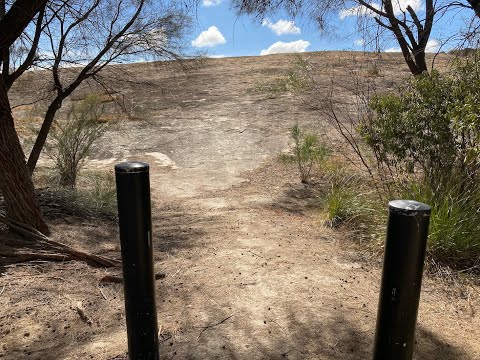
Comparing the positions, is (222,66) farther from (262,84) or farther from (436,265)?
(436,265)

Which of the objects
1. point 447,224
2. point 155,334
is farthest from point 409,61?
point 155,334

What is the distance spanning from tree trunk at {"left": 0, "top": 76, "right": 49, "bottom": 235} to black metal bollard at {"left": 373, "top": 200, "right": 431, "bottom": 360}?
12.9 ft

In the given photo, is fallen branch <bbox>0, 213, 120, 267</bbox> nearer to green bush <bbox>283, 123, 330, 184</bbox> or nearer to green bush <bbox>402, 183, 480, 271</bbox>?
green bush <bbox>402, 183, 480, 271</bbox>

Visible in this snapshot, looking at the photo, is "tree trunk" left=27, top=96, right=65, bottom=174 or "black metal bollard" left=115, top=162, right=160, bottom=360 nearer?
"black metal bollard" left=115, top=162, right=160, bottom=360

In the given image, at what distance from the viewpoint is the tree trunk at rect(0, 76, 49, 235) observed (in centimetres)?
464

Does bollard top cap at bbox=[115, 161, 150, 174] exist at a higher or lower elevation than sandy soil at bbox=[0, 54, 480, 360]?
higher

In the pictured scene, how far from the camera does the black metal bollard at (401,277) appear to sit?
73.4 inches

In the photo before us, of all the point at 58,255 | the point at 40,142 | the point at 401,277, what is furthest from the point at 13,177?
the point at 401,277

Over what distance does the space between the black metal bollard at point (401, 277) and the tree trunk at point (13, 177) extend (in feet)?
12.9

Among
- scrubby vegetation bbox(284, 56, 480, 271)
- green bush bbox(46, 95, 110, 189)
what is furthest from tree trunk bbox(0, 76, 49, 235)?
green bush bbox(46, 95, 110, 189)

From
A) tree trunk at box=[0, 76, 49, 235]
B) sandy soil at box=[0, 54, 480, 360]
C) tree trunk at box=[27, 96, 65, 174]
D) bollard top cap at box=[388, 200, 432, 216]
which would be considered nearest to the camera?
bollard top cap at box=[388, 200, 432, 216]

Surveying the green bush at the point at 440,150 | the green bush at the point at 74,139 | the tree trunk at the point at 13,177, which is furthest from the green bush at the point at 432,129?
the green bush at the point at 74,139

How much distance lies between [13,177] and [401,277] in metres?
4.07

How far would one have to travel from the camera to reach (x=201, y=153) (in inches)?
490
